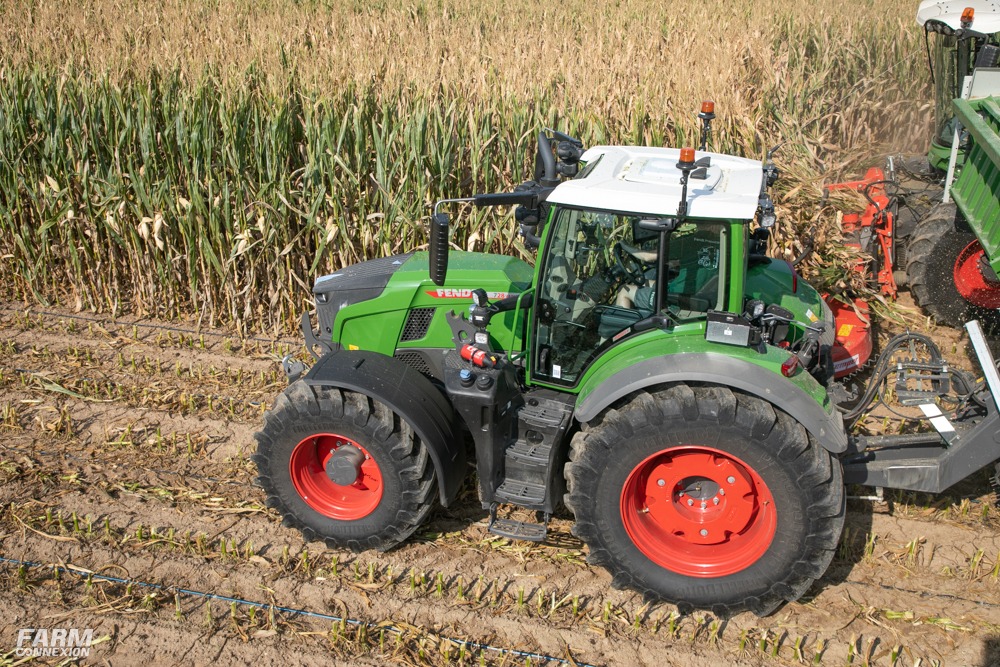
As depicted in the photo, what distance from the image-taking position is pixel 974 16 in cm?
726

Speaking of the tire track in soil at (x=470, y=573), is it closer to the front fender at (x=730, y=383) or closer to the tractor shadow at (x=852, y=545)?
the tractor shadow at (x=852, y=545)

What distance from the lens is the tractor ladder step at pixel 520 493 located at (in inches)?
150

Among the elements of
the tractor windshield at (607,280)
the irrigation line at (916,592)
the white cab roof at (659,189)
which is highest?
the white cab roof at (659,189)

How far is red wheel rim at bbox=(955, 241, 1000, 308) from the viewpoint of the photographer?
6379mm

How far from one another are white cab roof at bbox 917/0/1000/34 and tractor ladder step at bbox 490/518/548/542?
687 cm

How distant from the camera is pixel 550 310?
12.4ft

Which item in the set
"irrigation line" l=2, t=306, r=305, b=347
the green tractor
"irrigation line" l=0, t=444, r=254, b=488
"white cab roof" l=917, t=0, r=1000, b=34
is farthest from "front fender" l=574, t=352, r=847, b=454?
"white cab roof" l=917, t=0, r=1000, b=34

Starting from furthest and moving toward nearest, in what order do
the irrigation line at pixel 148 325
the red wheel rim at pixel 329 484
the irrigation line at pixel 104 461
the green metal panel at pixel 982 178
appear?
the irrigation line at pixel 148 325
the green metal panel at pixel 982 178
the irrigation line at pixel 104 461
the red wheel rim at pixel 329 484

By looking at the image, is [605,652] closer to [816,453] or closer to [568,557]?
[568,557]

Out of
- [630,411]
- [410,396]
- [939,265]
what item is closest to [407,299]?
[410,396]

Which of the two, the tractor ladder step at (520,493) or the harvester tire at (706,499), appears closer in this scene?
the harvester tire at (706,499)

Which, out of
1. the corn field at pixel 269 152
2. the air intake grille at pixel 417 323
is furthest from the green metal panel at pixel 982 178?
the air intake grille at pixel 417 323

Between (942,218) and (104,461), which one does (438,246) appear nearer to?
(104,461)

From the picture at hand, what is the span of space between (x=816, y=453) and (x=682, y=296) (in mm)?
936
